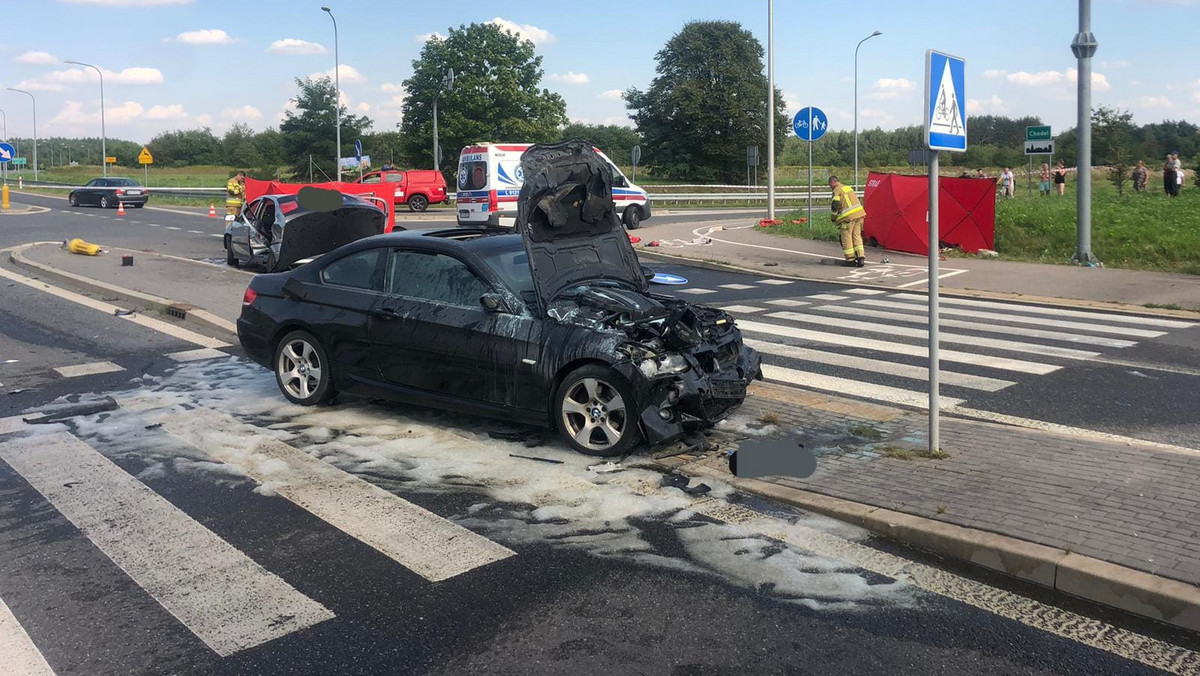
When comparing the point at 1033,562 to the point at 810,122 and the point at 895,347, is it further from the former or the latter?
the point at 810,122

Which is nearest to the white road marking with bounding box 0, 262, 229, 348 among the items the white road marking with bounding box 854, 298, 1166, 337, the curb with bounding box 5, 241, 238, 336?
the curb with bounding box 5, 241, 238, 336

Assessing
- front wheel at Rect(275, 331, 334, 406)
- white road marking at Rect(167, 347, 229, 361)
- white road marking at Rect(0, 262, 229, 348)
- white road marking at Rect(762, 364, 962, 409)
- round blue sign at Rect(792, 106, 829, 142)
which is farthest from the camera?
round blue sign at Rect(792, 106, 829, 142)

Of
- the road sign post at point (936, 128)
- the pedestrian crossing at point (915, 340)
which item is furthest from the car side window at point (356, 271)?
the road sign post at point (936, 128)

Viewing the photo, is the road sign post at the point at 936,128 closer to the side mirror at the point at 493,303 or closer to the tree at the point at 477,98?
the side mirror at the point at 493,303

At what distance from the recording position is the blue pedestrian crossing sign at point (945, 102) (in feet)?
19.2

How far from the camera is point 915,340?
36.2ft

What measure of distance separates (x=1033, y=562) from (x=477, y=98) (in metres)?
69.9

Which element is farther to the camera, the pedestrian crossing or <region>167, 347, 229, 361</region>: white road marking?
<region>167, 347, 229, 361</region>: white road marking

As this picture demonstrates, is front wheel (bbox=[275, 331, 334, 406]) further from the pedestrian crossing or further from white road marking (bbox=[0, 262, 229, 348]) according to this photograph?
the pedestrian crossing

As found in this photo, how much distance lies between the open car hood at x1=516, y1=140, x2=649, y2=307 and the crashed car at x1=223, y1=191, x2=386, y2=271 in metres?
8.99

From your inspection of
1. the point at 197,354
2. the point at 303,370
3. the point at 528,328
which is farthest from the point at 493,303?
the point at 197,354

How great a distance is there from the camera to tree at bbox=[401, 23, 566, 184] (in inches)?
2790

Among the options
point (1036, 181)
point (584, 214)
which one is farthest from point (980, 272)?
point (1036, 181)

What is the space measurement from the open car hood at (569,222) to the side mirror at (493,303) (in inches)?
10.5
